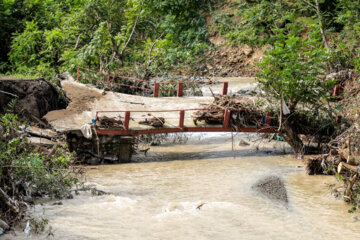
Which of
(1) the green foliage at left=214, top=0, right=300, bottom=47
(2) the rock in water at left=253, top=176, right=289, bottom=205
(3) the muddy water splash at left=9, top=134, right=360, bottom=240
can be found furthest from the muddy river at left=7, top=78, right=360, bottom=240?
(1) the green foliage at left=214, top=0, right=300, bottom=47

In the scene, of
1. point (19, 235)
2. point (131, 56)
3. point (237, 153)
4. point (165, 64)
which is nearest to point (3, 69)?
point (131, 56)

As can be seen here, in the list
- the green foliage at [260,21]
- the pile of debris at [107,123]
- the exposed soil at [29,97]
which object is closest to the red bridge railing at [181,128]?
the pile of debris at [107,123]

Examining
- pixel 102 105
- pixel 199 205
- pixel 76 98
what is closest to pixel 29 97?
pixel 76 98

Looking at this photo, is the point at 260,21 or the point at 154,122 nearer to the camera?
the point at 154,122

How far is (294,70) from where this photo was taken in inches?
600

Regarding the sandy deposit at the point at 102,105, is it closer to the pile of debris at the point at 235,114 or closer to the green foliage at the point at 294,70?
the pile of debris at the point at 235,114

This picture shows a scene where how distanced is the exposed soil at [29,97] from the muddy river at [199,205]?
11.8 ft

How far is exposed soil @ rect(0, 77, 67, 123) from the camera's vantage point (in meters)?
15.7

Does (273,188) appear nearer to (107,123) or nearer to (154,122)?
(154,122)

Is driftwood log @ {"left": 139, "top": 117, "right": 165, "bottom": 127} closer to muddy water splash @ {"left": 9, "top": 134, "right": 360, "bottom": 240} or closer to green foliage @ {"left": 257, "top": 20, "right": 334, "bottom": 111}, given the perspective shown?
muddy water splash @ {"left": 9, "top": 134, "right": 360, "bottom": 240}

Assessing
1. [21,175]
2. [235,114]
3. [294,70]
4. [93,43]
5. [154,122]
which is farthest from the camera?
[93,43]

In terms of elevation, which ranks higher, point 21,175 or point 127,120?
point 127,120

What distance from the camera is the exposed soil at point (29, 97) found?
51.6 ft

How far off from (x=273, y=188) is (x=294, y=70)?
4.28 metres
